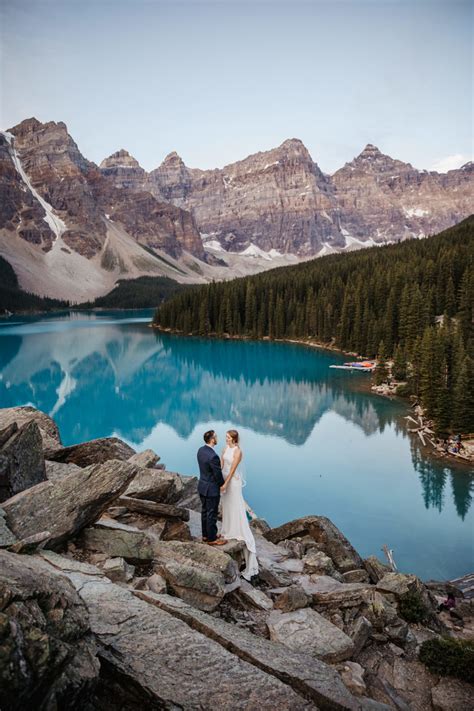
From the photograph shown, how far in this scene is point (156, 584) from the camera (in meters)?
8.02

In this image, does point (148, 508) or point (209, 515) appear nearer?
point (209, 515)

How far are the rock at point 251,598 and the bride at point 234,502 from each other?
0.92m

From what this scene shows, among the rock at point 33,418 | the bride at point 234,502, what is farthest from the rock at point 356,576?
the rock at point 33,418

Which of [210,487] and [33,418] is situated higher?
[33,418]

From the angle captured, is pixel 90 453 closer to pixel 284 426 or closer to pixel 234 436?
pixel 234 436

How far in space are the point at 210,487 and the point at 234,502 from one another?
27.0 inches

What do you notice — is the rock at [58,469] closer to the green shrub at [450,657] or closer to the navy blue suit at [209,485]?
the navy blue suit at [209,485]

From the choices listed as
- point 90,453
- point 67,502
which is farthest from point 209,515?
point 90,453

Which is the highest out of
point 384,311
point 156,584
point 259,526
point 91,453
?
point 384,311

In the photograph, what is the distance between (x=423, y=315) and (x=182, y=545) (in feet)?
225

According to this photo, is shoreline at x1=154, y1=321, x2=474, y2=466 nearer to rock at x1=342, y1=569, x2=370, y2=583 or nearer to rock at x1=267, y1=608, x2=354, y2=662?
rock at x1=342, y1=569, x2=370, y2=583

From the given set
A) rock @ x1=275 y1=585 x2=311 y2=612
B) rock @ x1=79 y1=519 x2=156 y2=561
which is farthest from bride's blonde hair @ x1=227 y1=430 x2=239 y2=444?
rock @ x1=275 y1=585 x2=311 y2=612

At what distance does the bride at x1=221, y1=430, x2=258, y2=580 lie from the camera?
10328 mm

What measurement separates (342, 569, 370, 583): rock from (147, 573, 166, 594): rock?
6430 mm
